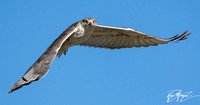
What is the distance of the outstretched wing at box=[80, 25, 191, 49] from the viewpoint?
11828 mm

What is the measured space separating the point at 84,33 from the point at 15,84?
4.02 meters

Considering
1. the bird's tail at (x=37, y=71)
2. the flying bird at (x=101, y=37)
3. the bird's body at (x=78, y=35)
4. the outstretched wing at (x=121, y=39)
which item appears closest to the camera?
the bird's tail at (x=37, y=71)

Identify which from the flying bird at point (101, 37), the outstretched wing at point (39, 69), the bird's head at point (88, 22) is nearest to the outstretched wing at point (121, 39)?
the flying bird at point (101, 37)

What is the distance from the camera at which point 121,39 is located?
12250 millimetres

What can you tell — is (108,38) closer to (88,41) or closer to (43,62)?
(88,41)

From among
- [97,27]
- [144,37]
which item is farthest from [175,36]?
[97,27]

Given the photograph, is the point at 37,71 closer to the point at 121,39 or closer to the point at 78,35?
the point at 78,35

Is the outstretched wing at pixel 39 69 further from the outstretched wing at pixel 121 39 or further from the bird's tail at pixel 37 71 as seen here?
the outstretched wing at pixel 121 39

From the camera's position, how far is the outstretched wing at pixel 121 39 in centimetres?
1183

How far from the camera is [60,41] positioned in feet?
29.9

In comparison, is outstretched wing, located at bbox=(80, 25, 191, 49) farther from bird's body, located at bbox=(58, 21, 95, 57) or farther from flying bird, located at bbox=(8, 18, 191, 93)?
bird's body, located at bbox=(58, 21, 95, 57)

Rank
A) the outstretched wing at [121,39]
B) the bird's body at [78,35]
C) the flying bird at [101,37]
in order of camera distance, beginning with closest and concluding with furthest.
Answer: the flying bird at [101,37], the bird's body at [78,35], the outstretched wing at [121,39]

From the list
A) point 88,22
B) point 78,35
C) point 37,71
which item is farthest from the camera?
point 88,22

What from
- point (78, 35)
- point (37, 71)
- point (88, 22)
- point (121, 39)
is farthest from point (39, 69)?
point (121, 39)
